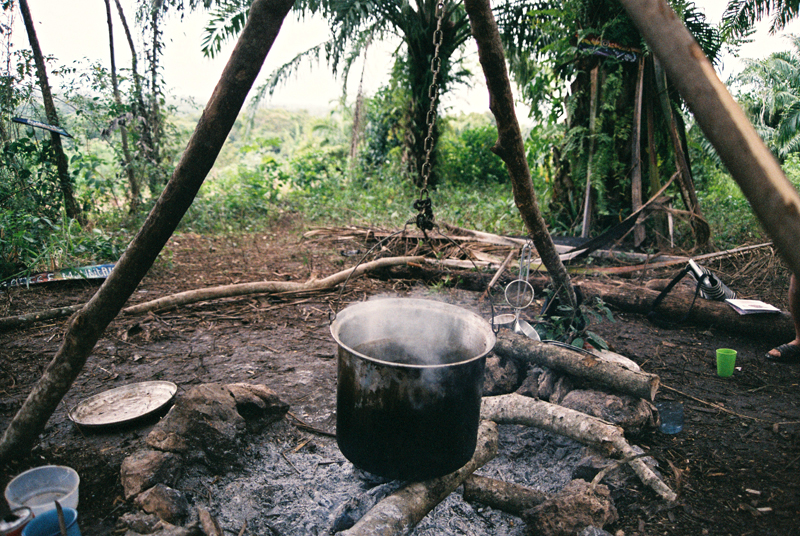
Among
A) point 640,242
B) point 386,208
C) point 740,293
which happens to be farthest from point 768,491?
point 386,208

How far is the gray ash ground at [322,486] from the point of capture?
183 cm

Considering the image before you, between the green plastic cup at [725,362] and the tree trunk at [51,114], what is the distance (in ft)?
23.9

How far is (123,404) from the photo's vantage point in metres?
2.61

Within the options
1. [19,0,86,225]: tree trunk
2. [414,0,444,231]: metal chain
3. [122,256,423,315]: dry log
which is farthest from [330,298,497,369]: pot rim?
[19,0,86,225]: tree trunk

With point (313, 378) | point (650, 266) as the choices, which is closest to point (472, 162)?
point (650, 266)

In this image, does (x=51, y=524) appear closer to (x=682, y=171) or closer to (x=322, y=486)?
(x=322, y=486)

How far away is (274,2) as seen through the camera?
5.46ft

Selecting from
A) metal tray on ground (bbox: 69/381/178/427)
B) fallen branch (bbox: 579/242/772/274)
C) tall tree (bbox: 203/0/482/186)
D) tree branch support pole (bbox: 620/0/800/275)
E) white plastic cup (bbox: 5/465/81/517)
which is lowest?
metal tray on ground (bbox: 69/381/178/427)

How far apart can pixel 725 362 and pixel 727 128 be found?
2778 mm

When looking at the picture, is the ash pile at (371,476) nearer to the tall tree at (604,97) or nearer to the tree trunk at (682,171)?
the tree trunk at (682,171)

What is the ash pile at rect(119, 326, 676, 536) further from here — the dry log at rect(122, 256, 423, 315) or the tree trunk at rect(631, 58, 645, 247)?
the tree trunk at rect(631, 58, 645, 247)

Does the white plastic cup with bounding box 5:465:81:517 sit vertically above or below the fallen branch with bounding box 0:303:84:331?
below

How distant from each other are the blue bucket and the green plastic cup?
12.8 ft

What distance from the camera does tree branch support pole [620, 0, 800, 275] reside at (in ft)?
3.27
